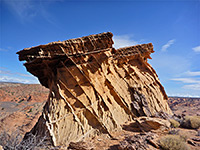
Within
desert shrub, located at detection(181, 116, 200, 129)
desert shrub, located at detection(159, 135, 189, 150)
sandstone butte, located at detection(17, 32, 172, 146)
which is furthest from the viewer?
desert shrub, located at detection(181, 116, 200, 129)

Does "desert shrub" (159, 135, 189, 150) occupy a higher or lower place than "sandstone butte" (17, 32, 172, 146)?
lower

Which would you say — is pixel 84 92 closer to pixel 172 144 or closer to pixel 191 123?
pixel 172 144

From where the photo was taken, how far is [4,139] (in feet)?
20.1

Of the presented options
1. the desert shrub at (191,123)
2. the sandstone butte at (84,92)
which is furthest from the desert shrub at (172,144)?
the desert shrub at (191,123)

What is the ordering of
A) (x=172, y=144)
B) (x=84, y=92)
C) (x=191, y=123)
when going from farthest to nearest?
(x=191, y=123), (x=84, y=92), (x=172, y=144)

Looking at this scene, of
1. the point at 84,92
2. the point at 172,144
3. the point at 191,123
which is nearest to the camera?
the point at 172,144

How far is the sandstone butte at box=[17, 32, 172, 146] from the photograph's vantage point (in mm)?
7297

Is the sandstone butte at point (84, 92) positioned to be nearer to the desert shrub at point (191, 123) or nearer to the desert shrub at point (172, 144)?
the desert shrub at point (191, 123)

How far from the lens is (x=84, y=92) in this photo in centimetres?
811

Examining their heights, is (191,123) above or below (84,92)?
below

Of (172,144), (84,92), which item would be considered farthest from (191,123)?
(84,92)

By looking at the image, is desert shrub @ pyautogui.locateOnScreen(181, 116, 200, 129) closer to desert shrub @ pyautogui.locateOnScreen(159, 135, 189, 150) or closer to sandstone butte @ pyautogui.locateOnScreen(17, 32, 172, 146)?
sandstone butte @ pyautogui.locateOnScreen(17, 32, 172, 146)

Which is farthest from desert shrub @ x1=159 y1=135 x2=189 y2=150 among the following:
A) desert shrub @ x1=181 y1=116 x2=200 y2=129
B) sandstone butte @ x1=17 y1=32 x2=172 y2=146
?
desert shrub @ x1=181 y1=116 x2=200 y2=129

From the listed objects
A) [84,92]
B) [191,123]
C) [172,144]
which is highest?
[84,92]
